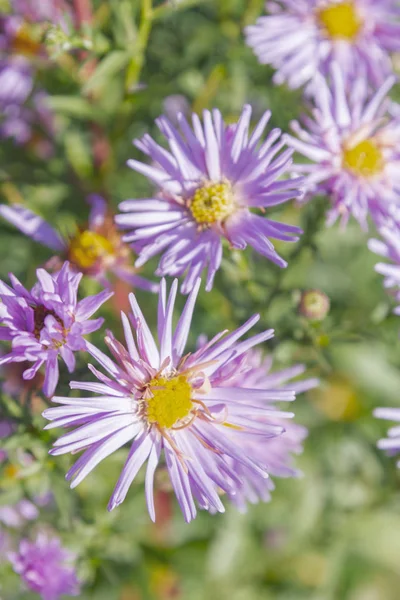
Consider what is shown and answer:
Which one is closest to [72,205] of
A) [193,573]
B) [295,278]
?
[295,278]

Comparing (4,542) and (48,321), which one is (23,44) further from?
(4,542)

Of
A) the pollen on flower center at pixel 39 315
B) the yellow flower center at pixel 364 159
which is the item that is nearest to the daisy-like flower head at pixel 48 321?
the pollen on flower center at pixel 39 315

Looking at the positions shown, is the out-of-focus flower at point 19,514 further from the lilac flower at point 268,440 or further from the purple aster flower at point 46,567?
the lilac flower at point 268,440

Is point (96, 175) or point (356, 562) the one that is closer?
point (96, 175)

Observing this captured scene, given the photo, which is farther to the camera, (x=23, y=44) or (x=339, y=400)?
(x=339, y=400)

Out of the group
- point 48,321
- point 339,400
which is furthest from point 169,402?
point 339,400

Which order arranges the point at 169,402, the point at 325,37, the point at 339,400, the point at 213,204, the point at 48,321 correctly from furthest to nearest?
the point at 339,400 < the point at 325,37 < the point at 213,204 < the point at 169,402 < the point at 48,321

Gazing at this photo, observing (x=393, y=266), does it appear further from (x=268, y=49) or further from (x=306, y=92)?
(x=268, y=49)
